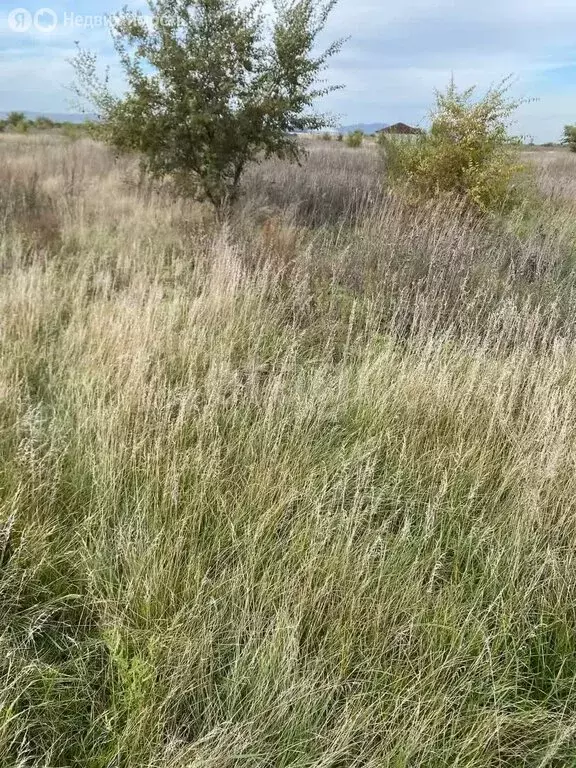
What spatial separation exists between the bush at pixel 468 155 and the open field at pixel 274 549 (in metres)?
5.29

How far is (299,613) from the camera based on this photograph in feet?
5.87

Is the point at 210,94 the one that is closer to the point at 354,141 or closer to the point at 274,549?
the point at 274,549

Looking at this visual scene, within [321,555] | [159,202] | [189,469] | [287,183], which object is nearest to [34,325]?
[189,469]

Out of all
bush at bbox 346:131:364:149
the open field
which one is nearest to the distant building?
the open field

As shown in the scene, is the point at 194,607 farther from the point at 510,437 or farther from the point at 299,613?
the point at 510,437

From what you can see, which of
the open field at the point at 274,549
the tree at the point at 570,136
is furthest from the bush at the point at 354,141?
the open field at the point at 274,549

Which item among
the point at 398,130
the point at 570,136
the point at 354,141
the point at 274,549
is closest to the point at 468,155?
the point at 398,130

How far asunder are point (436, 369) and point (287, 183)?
343 inches

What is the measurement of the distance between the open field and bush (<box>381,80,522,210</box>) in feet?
17.3

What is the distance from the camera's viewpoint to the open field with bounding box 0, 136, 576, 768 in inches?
60.5

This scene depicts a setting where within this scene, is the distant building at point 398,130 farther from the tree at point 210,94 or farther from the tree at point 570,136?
the tree at point 570,136

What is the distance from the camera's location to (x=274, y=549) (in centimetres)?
204

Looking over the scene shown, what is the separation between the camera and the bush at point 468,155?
7.97 metres

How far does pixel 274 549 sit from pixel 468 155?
779 centimetres
